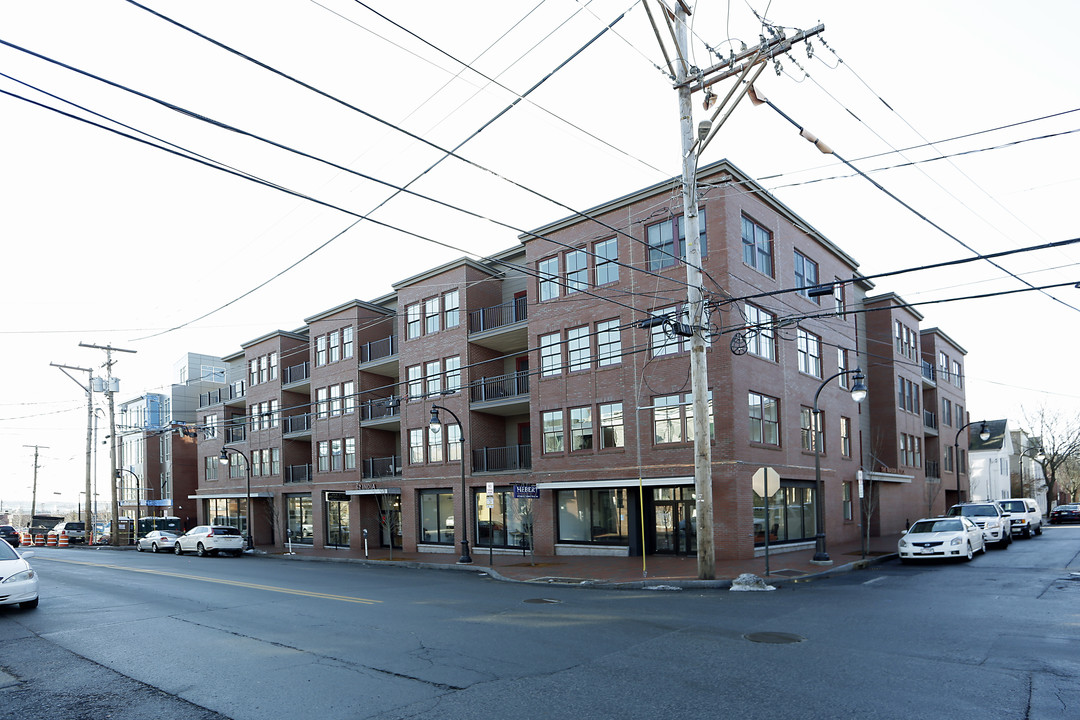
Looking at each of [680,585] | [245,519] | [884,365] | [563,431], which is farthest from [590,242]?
[245,519]

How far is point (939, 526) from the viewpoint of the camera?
83.1 ft

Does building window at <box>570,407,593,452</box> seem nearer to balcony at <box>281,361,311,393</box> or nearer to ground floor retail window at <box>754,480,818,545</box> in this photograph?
ground floor retail window at <box>754,480,818,545</box>

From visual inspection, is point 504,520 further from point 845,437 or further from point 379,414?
point 845,437

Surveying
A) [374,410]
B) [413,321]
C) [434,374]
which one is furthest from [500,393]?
[374,410]

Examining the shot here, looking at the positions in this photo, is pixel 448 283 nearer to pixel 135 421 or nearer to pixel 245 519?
pixel 245 519

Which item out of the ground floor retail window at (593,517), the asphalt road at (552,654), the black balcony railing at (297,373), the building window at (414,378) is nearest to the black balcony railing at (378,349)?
the building window at (414,378)

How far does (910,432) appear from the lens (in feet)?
136

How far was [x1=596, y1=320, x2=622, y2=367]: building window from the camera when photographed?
27.0m

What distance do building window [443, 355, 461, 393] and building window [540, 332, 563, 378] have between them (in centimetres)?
485

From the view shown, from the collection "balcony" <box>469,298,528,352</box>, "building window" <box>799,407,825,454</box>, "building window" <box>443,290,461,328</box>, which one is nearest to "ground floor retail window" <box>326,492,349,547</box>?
"building window" <box>443,290,461,328</box>

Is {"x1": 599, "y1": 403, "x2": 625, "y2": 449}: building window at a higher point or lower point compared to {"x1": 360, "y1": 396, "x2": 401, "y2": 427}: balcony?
lower

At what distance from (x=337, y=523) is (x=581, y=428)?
18577 millimetres

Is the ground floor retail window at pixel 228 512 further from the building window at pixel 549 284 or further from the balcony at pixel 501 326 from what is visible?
the building window at pixel 549 284

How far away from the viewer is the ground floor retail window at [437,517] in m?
33.7
